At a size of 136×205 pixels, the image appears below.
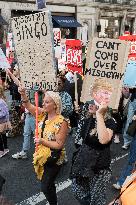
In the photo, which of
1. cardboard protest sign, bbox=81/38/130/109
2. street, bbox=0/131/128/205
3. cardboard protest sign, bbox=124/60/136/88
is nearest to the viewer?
cardboard protest sign, bbox=81/38/130/109

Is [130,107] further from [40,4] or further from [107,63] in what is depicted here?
[40,4]

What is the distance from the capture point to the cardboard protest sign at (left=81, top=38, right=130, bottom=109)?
171 inches

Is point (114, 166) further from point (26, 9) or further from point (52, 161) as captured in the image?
point (26, 9)

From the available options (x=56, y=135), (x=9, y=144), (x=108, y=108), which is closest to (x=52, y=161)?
(x=56, y=135)

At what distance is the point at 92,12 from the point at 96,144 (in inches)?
1078

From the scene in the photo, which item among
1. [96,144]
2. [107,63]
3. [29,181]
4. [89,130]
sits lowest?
[29,181]

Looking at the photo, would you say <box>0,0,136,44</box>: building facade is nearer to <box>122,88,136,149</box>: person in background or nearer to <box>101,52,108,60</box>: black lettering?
<box>122,88,136,149</box>: person in background

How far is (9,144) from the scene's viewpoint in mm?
8227

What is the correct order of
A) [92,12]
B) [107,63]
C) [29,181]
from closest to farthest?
[107,63], [29,181], [92,12]

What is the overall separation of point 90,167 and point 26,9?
22913 millimetres

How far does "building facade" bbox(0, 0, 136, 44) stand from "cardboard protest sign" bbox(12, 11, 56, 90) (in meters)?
19.8

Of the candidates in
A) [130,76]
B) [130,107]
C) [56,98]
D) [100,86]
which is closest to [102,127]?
[100,86]

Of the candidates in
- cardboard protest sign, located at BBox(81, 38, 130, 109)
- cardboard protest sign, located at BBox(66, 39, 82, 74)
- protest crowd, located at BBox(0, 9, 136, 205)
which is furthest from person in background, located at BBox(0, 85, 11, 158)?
cardboard protest sign, located at BBox(81, 38, 130, 109)

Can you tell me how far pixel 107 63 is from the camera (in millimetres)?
4516
